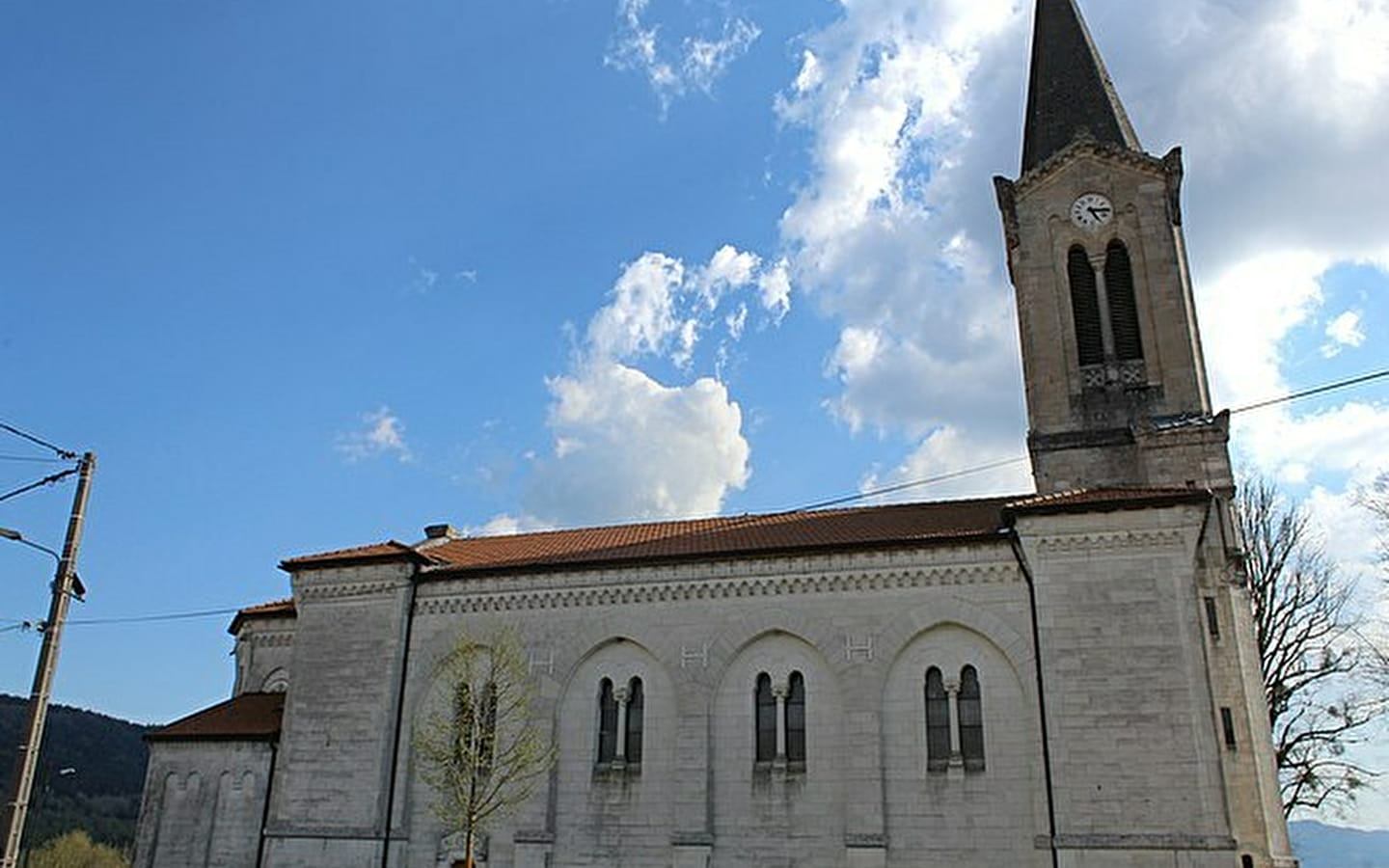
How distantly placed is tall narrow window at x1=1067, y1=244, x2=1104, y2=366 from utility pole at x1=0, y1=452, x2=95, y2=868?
2461cm

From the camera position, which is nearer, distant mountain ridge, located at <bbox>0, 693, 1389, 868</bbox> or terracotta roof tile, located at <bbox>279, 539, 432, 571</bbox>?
terracotta roof tile, located at <bbox>279, 539, 432, 571</bbox>

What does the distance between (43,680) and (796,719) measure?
15.5 meters

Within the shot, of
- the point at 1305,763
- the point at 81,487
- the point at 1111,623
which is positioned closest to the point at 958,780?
the point at 1111,623

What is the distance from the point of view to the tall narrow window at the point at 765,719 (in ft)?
79.4

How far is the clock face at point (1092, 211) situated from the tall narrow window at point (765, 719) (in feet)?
54.5

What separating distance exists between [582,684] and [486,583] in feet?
12.8

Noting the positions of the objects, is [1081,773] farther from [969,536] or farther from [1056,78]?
[1056,78]

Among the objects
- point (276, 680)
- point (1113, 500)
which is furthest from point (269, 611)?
point (1113, 500)

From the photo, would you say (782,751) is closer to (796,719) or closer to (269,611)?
(796,719)

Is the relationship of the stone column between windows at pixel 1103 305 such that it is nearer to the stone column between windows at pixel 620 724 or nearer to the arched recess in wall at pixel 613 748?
the arched recess in wall at pixel 613 748

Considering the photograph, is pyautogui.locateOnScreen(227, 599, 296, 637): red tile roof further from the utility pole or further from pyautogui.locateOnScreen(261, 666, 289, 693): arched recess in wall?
the utility pole

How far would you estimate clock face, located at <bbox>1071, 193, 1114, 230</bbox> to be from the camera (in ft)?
99.9

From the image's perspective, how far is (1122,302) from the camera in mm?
29641

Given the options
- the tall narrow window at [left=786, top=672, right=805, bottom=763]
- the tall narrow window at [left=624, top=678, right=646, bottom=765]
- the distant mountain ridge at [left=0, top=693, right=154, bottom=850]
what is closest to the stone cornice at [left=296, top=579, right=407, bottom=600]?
the tall narrow window at [left=624, top=678, right=646, bottom=765]
